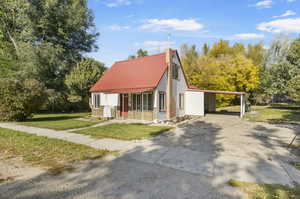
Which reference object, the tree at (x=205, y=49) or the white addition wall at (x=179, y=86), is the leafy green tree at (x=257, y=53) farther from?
the white addition wall at (x=179, y=86)

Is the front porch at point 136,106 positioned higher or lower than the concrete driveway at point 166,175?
higher

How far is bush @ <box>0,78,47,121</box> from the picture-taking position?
12336 millimetres

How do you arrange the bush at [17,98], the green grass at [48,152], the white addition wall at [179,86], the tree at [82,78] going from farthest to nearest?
the tree at [82,78] → the white addition wall at [179,86] → the bush at [17,98] → the green grass at [48,152]

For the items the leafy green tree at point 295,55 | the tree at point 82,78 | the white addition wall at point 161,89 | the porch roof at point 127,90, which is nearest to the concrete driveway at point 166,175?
the porch roof at point 127,90

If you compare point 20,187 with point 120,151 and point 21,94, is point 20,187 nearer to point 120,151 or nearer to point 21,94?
point 120,151

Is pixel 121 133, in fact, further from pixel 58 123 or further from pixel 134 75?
pixel 134 75

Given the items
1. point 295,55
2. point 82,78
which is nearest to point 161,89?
point 82,78

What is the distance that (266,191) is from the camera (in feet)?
11.5

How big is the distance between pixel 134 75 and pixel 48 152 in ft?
38.0

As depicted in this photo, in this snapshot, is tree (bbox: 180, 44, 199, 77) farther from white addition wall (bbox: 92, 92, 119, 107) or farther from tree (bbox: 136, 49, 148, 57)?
white addition wall (bbox: 92, 92, 119, 107)

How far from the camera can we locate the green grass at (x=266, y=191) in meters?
3.31

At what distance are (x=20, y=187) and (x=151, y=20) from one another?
59.7 feet

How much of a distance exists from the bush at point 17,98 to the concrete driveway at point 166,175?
11.0 metres

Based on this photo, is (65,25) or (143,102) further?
(65,25)
